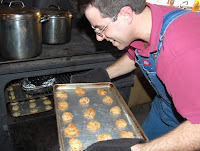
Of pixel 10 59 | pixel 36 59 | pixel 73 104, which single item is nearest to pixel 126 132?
pixel 73 104

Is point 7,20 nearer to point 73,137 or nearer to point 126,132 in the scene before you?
point 73,137

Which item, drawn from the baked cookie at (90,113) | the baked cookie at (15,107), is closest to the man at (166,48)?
the baked cookie at (90,113)

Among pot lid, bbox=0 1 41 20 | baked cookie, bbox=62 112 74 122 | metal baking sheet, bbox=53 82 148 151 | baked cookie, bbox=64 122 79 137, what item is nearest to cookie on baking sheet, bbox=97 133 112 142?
metal baking sheet, bbox=53 82 148 151

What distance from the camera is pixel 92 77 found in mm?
1644

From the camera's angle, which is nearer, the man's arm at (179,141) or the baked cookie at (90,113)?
the man's arm at (179,141)

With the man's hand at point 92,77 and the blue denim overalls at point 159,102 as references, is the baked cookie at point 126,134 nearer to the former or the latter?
the blue denim overalls at point 159,102

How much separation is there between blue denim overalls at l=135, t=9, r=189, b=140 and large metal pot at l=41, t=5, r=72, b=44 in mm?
838

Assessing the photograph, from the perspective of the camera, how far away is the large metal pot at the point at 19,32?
4.69ft

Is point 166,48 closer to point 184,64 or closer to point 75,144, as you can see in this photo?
point 184,64

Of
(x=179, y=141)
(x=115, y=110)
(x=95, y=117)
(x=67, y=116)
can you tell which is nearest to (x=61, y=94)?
(x=67, y=116)

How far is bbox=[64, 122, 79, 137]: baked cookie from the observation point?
1.20 meters

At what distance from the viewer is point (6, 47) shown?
4.97ft

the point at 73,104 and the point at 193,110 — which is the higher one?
the point at 193,110

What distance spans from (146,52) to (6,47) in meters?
1.13
